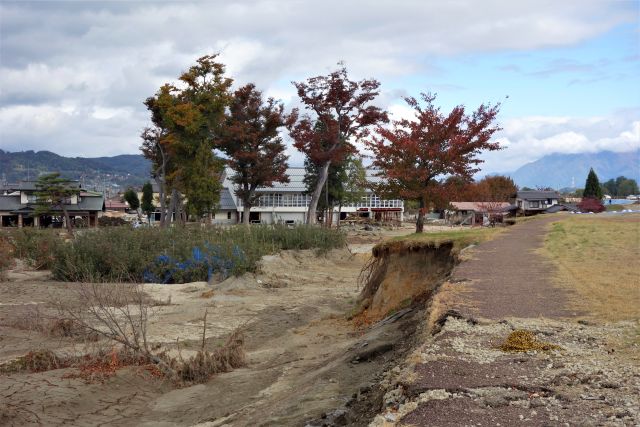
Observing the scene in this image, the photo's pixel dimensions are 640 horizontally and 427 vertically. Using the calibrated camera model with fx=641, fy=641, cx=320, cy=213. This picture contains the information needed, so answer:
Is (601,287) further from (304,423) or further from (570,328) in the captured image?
(304,423)

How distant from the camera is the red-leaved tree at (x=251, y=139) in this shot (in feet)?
139

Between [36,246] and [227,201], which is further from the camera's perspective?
[227,201]

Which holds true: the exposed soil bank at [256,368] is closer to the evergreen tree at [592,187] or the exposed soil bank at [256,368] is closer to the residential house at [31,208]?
the residential house at [31,208]

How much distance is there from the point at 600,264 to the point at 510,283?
10.1 ft

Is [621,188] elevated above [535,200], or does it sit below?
above

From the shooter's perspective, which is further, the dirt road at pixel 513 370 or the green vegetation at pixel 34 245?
the green vegetation at pixel 34 245

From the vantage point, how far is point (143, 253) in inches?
963

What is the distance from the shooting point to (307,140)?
132ft

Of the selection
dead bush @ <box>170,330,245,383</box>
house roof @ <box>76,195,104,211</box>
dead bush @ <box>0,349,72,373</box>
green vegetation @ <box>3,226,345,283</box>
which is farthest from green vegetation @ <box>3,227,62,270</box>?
house roof @ <box>76,195,104,211</box>

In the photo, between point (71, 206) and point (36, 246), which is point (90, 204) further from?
point (36, 246)

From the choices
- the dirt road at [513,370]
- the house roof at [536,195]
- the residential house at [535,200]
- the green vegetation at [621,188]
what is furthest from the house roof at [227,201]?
the green vegetation at [621,188]

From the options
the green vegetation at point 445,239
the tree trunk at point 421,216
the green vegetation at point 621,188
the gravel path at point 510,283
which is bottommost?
the gravel path at point 510,283

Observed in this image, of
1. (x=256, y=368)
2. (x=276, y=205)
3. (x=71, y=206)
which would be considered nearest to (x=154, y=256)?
(x=256, y=368)

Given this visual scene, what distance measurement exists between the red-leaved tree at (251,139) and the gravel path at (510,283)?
96.2ft
